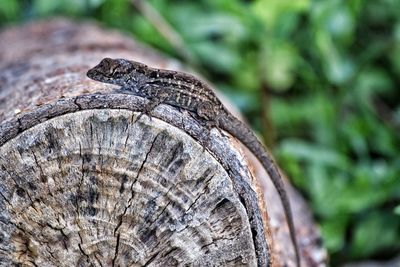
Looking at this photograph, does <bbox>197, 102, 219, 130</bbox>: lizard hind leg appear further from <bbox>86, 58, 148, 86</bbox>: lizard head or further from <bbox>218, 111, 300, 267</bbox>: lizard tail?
<bbox>86, 58, 148, 86</bbox>: lizard head

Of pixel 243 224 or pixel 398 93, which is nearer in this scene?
pixel 243 224

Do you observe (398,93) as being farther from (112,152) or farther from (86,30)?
(112,152)

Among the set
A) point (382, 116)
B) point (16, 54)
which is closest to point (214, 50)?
point (382, 116)

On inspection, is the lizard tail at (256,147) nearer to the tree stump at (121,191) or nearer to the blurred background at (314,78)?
the tree stump at (121,191)

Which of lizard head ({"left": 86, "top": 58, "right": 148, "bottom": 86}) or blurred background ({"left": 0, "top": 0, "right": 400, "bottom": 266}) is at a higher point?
blurred background ({"left": 0, "top": 0, "right": 400, "bottom": 266})

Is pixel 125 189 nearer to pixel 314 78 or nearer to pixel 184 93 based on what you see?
pixel 184 93

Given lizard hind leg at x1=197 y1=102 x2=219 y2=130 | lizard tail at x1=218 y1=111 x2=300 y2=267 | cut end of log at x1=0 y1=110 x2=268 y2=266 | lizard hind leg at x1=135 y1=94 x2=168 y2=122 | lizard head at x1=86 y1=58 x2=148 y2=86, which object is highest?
lizard head at x1=86 y1=58 x2=148 y2=86

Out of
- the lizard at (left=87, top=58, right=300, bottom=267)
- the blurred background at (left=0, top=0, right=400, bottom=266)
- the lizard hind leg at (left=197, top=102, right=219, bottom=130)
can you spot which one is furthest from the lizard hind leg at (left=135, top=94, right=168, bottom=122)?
the blurred background at (left=0, top=0, right=400, bottom=266)

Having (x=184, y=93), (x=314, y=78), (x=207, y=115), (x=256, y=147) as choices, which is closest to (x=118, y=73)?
(x=184, y=93)
